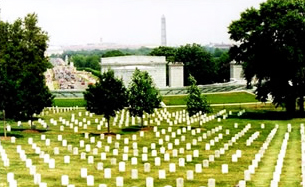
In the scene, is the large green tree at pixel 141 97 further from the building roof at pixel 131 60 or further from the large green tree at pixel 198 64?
the large green tree at pixel 198 64

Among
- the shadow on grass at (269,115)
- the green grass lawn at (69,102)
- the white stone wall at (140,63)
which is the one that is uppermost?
the white stone wall at (140,63)

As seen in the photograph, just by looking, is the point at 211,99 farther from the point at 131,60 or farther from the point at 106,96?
the point at 106,96

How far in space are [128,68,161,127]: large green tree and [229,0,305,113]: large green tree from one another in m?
12.8

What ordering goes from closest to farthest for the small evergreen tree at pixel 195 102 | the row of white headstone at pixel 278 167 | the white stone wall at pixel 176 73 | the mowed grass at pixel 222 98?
1. the row of white headstone at pixel 278 167
2. the small evergreen tree at pixel 195 102
3. the mowed grass at pixel 222 98
4. the white stone wall at pixel 176 73

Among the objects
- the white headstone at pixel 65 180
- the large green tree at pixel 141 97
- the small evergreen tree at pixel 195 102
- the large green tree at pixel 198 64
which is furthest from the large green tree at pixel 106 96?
the large green tree at pixel 198 64

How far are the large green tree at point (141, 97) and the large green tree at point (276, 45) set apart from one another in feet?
42.0

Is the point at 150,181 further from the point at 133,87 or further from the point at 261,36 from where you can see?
the point at 261,36

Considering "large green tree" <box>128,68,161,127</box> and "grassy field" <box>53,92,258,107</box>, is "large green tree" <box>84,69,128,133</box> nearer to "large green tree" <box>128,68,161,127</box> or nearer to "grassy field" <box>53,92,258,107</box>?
"large green tree" <box>128,68,161,127</box>

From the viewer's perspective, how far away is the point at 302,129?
1804 inches

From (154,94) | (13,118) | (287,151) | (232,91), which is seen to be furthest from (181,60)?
(287,151)

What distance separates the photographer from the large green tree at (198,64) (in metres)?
114

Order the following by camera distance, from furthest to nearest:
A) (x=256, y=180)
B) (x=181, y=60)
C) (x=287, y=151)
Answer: (x=181, y=60)
(x=287, y=151)
(x=256, y=180)

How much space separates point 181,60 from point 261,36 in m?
57.9

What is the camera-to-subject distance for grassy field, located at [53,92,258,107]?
71750 mm
